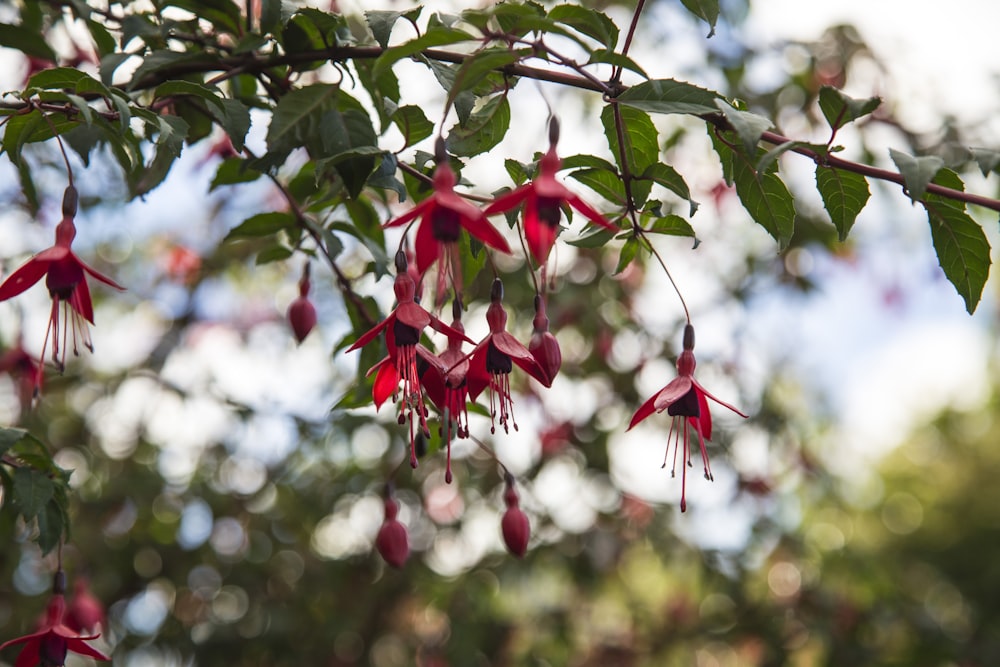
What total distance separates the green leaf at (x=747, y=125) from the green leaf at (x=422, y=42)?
0.22 m

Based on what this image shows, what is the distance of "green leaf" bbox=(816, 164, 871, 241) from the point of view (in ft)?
2.94

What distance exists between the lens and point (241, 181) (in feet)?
3.71

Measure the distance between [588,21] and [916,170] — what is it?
305mm

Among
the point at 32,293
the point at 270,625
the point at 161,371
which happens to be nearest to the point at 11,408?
the point at 32,293

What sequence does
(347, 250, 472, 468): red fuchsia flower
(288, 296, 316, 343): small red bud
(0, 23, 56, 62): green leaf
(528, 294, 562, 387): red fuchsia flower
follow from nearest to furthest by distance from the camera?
1. (347, 250, 472, 468): red fuchsia flower
2. (528, 294, 562, 387): red fuchsia flower
3. (0, 23, 56, 62): green leaf
4. (288, 296, 316, 343): small red bud

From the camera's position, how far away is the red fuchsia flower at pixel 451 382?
824 millimetres

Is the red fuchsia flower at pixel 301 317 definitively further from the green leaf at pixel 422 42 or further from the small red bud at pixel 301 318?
the green leaf at pixel 422 42

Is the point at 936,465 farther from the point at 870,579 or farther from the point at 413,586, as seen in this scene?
the point at 413,586

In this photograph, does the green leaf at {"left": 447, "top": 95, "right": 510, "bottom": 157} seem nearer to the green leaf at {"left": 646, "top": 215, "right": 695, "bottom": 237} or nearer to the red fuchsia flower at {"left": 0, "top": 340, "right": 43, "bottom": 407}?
the green leaf at {"left": 646, "top": 215, "right": 695, "bottom": 237}

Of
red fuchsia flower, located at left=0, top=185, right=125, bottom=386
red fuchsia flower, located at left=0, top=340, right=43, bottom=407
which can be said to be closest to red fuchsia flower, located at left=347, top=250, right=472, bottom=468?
red fuchsia flower, located at left=0, top=185, right=125, bottom=386

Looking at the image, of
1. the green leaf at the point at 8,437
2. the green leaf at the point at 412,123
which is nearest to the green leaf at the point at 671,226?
the green leaf at the point at 412,123

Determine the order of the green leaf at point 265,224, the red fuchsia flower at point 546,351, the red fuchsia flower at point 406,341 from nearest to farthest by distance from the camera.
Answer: the red fuchsia flower at point 406,341 → the red fuchsia flower at point 546,351 → the green leaf at point 265,224

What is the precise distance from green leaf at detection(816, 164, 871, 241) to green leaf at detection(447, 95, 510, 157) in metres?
0.31

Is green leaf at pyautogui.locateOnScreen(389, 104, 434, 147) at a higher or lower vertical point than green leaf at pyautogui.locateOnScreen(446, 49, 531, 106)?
lower
